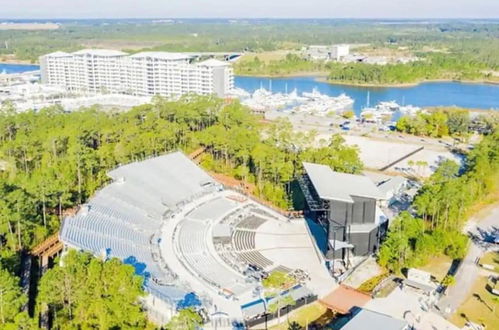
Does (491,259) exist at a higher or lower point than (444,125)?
lower

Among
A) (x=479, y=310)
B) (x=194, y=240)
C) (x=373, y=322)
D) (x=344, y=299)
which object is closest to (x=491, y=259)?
(x=479, y=310)

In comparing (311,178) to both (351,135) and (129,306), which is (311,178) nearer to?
(129,306)

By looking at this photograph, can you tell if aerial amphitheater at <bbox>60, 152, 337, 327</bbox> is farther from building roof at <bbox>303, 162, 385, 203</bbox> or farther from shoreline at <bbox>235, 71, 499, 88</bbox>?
shoreline at <bbox>235, 71, 499, 88</bbox>

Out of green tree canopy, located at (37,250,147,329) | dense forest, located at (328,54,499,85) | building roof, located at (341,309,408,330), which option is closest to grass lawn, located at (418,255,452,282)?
building roof, located at (341,309,408,330)

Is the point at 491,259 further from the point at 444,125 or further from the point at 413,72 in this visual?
the point at 413,72

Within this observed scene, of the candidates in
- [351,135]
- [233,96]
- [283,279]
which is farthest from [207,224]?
[233,96]

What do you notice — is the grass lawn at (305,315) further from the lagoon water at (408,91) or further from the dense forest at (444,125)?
the lagoon water at (408,91)
